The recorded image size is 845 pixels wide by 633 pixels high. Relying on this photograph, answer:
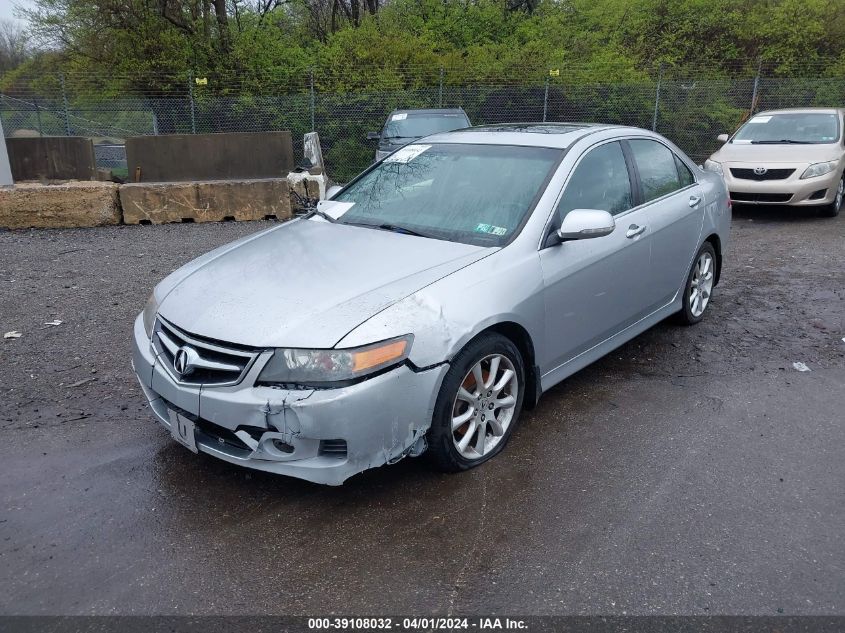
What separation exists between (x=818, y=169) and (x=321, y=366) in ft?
30.5

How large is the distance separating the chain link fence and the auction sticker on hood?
12904 millimetres

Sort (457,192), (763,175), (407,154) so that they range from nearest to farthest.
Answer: (457,192) → (407,154) → (763,175)

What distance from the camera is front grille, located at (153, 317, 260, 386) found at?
9.74 ft

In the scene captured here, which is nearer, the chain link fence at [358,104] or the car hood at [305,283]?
the car hood at [305,283]

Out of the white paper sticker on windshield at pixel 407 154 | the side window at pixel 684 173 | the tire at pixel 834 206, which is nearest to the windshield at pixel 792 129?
the tire at pixel 834 206

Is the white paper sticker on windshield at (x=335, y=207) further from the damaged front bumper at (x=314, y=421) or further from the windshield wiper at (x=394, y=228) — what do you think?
the damaged front bumper at (x=314, y=421)

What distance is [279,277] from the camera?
3.46m

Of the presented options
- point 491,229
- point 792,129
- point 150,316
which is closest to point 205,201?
point 150,316

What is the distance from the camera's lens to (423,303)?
124 inches

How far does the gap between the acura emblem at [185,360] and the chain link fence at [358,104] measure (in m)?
13.2

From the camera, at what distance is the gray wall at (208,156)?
10898mm

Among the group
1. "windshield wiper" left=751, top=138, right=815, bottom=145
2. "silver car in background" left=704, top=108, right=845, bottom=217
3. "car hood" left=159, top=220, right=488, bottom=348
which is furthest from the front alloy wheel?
"windshield wiper" left=751, top=138, right=815, bottom=145

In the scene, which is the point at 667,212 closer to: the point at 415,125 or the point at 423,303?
the point at 423,303

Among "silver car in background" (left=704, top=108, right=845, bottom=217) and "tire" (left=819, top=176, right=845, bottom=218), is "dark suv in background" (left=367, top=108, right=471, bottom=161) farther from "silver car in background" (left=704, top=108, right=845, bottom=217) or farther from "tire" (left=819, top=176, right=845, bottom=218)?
"tire" (left=819, top=176, right=845, bottom=218)
